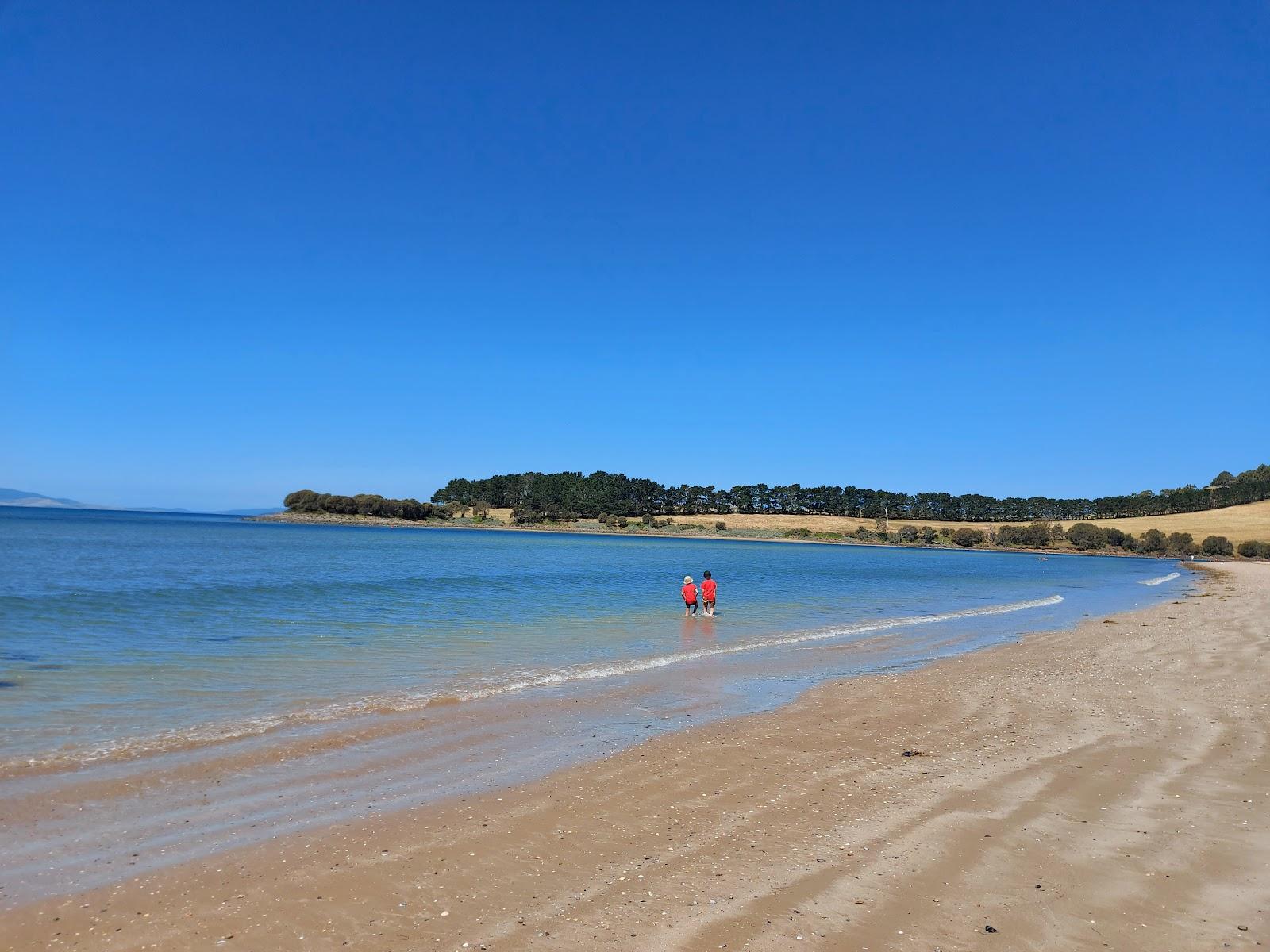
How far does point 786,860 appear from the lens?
17.5ft

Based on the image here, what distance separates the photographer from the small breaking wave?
793 cm

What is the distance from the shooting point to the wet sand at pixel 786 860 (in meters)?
4.32

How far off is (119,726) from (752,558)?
60.1m

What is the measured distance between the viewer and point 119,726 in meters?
8.95

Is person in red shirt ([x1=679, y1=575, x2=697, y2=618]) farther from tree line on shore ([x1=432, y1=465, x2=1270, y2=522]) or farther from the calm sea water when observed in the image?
tree line on shore ([x1=432, y1=465, x2=1270, y2=522])

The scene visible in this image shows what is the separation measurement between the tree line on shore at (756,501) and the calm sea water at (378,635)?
125 meters

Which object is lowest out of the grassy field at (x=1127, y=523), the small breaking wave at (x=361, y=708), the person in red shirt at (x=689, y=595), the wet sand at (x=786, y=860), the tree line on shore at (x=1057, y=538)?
the small breaking wave at (x=361, y=708)

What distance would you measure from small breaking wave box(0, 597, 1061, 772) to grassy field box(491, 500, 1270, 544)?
108 m

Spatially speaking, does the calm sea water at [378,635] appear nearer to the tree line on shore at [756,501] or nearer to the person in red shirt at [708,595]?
the person in red shirt at [708,595]

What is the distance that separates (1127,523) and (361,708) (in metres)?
143

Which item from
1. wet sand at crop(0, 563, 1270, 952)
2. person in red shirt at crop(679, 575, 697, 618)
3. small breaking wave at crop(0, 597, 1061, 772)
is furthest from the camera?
person in red shirt at crop(679, 575, 697, 618)

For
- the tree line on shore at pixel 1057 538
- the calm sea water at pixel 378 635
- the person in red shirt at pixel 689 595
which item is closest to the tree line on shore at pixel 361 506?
the tree line on shore at pixel 1057 538

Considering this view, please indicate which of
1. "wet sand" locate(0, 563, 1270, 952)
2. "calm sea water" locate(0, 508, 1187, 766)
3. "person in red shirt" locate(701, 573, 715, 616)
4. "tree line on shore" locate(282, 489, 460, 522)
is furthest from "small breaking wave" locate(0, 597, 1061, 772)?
"tree line on shore" locate(282, 489, 460, 522)

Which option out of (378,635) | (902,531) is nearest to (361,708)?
(378,635)
